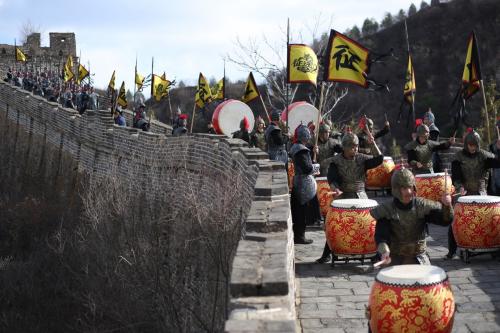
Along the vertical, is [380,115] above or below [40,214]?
above

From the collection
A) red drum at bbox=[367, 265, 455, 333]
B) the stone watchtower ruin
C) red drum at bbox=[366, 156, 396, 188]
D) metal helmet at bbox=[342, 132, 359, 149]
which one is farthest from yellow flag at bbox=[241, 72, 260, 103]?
the stone watchtower ruin

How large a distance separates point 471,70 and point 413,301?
7799 millimetres

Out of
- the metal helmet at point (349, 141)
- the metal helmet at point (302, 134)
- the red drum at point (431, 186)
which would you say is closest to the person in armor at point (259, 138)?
the red drum at point (431, 186)

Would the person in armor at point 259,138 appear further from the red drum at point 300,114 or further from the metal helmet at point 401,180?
the metal helmet at point 401,180

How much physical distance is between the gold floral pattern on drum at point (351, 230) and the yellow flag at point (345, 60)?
12.8 feet

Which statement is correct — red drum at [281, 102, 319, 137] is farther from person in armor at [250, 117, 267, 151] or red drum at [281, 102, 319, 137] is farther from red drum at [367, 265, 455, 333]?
red drum at [367, 265, 455, 333]

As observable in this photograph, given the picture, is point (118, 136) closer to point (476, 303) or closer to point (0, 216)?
point (0, 216)

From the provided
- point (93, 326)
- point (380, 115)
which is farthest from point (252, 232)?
point (380, 115)

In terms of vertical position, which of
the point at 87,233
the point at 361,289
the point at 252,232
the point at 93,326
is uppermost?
the point at 252,232

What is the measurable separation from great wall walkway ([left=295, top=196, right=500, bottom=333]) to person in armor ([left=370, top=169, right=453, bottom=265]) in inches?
35.5

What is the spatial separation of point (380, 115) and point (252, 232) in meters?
69.9

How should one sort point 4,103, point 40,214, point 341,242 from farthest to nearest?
point 4,103, point 40,214, point 341,242

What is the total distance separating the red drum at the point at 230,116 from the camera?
1908 centimetres

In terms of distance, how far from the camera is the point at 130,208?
22.9m
